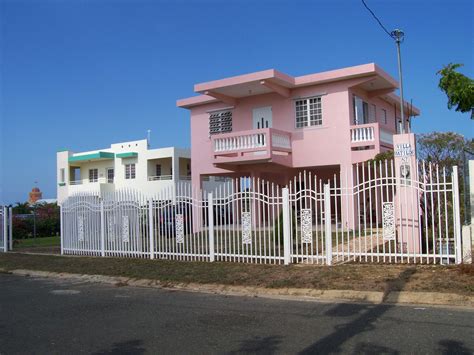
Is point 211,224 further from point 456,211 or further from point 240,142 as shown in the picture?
point 240,142

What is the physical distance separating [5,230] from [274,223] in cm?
1221

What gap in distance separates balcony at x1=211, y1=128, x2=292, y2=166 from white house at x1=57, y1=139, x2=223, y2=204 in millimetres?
17979

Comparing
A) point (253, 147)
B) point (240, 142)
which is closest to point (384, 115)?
point (253, 147)

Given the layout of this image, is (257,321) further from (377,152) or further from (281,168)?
(281,168)

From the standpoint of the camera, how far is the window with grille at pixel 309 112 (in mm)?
21203

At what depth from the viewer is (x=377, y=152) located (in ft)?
63.5

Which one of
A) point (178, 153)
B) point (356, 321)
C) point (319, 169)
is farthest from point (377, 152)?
point (178, 153)

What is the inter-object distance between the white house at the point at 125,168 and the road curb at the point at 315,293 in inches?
1104

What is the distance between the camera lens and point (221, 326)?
6.75 metres

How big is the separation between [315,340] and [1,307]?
5847 millimetres

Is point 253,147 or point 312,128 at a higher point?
point 312,128

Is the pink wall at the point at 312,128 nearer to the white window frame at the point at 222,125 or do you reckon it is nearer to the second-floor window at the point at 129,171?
the white window frame at the point at 222,125

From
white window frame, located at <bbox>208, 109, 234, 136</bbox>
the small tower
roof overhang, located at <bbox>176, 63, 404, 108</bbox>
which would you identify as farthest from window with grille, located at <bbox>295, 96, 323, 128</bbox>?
the small tower

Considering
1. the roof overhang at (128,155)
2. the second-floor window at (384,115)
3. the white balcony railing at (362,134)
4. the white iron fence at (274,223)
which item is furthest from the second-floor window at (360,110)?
the roof overhang at (128,155)
